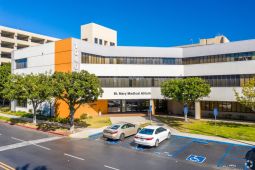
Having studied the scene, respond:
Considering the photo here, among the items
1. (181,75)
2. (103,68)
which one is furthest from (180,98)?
(103,68)

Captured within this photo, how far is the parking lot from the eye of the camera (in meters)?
17.2

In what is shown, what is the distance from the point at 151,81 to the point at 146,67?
267cm

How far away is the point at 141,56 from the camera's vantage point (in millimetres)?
43062

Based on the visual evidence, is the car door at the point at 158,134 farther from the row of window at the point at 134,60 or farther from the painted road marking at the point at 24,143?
the row of window at the point at 134,60

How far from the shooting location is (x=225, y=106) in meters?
38.8

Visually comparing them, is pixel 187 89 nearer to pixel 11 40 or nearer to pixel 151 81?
pixel 151 81

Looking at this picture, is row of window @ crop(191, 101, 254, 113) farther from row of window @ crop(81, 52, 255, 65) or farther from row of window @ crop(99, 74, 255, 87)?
row of window @ crop(81, 52, 255, 65)

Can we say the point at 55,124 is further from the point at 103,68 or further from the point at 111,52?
the point at 111,52

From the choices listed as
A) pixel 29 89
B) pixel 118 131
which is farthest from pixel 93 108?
pixel 118 131

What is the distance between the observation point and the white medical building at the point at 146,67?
37016 millimetres

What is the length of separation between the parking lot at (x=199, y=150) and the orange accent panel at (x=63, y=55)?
16.7 m

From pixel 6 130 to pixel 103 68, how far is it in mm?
17890

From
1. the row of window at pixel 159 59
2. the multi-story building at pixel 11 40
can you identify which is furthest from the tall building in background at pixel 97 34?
the multi-story building at pixel 11 40

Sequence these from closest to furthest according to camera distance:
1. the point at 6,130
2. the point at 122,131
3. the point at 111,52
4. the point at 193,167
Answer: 1. the point at 193,167
2. the point at 122,131
3. the point at 6,130
4. the point at 111,52
